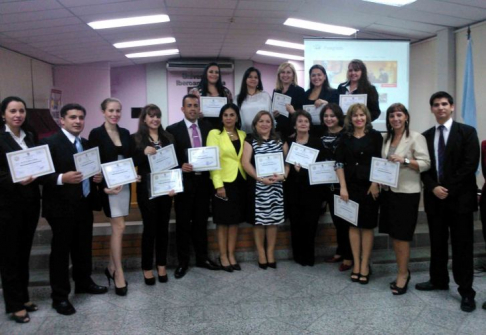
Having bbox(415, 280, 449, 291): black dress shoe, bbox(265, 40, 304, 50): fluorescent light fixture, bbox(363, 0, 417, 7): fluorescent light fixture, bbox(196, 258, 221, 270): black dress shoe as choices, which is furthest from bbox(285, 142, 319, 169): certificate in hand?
bbox(265, 40, 304, 50): fluorescent light fixture

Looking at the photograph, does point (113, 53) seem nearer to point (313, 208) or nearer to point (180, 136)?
point (180, 136)

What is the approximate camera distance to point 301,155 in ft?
11.5

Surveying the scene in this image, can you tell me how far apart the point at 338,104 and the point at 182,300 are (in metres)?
2.19

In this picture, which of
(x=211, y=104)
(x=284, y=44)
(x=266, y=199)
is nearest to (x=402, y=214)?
(x=266, y=199)

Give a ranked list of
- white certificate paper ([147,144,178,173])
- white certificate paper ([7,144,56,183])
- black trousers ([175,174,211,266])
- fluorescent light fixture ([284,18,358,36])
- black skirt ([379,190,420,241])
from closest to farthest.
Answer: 1. white certificate paper ([7,144,56,183])
2. black skirt ([379,190,420,241])
3. white certificate paper ([147,144,178,173])
4. black trousers ([175,174,211,266])
5. fluorescent light fixture ([284,18,358,36])

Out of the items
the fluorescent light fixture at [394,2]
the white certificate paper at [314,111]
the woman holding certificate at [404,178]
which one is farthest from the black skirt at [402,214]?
the fluorescent light fixture at [394,2]

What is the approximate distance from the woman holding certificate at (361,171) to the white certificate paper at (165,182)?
1303 mm

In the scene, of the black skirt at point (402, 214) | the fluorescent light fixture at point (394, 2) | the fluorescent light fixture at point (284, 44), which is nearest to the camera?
the black skirt at point (402, 214)

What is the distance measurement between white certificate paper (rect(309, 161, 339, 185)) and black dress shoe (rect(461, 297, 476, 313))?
1.28m

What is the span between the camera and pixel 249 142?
11.6 ft

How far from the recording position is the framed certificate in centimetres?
334

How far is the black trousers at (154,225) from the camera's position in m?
3.19

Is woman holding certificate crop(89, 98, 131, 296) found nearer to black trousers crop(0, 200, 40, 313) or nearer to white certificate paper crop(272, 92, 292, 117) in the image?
black trousers crop(0, 200, 40, 313)

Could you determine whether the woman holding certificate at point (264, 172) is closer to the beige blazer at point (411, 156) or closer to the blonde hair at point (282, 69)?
the blonde hair at point (282, 69)
